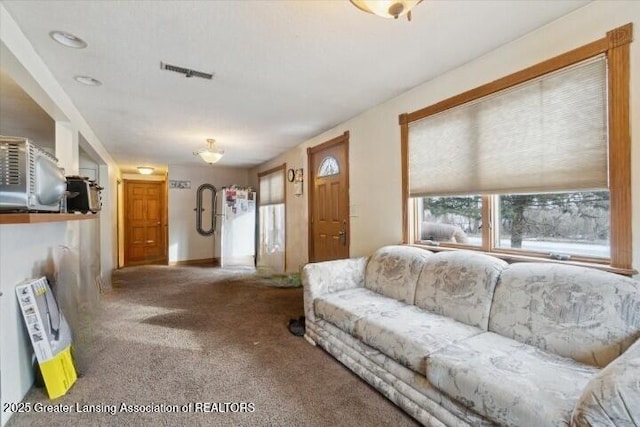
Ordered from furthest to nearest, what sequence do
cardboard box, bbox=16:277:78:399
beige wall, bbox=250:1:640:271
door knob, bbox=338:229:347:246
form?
door knob, bbox=338:229:347:246 → cardboard box, bbox=16:277:78:399 → beige wall, bbox=250:1:640:271

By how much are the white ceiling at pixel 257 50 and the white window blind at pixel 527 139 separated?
402mm

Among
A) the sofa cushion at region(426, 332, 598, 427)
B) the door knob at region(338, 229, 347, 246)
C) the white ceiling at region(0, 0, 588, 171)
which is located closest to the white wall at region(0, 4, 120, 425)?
the white ceiling at region(0, 0, 588, 171)

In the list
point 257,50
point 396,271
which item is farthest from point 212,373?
point 257,50

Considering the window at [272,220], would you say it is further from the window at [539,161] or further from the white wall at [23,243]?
the window at [539,161]

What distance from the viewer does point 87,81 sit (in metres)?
2.54

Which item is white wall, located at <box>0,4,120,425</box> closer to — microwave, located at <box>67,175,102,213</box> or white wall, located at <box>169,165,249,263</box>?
microwave, located at <box>67,175,102,213</box>

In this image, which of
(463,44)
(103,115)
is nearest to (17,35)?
(103,115)

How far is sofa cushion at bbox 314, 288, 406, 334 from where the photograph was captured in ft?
7.09

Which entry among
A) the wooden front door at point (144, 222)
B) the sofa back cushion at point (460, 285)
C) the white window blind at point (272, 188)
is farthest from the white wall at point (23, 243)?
the wooden front door at point (144, 222)

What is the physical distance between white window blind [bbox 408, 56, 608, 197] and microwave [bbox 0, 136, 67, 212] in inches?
109

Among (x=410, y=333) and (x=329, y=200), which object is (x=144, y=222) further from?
(x=410, y=333)

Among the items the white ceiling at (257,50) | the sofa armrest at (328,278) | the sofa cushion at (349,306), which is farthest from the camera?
the sofa armrest at (328,278)

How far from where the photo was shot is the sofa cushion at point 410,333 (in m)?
1.65

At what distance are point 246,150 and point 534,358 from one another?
5.07m
